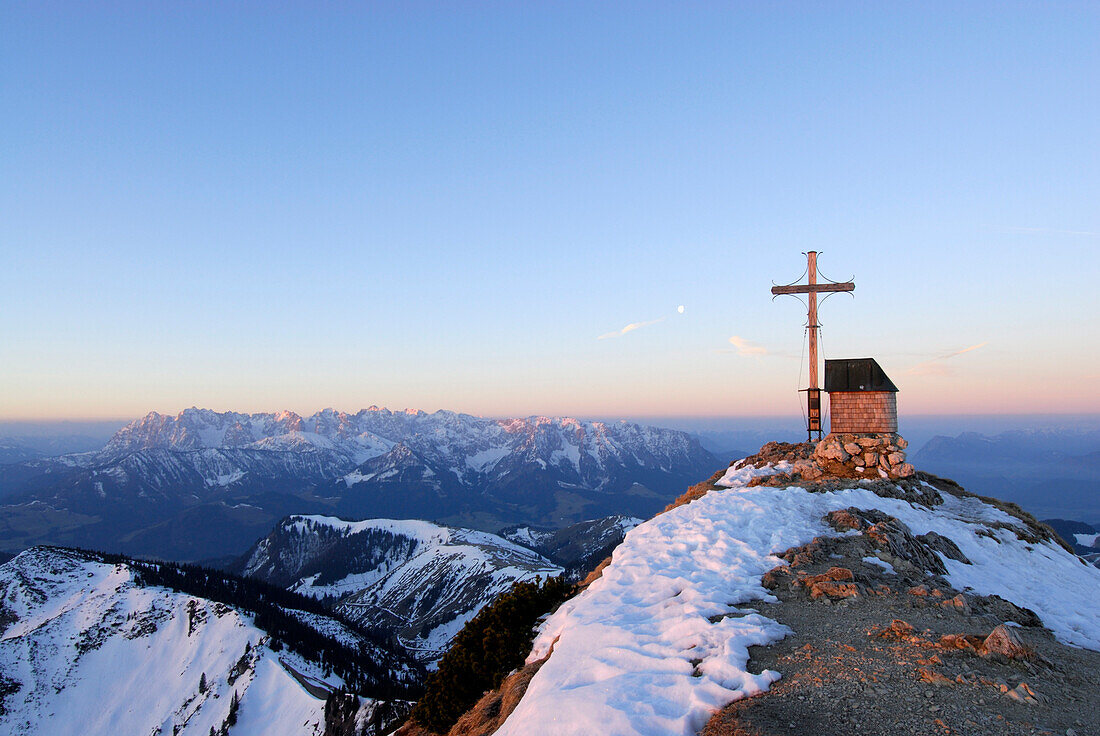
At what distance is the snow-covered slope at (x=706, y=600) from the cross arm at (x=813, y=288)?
1417 centimetres

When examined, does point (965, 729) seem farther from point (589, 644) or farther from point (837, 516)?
point (837, 516)

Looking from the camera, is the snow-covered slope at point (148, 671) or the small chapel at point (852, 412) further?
the snow-covered slope at point (148, 671)

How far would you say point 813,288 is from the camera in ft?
122

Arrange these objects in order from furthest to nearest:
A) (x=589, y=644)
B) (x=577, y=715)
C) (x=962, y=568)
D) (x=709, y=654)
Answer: (x=962, y=568)
(x=589, y=644)
(x=709, y=654)
(x=577, y=715)

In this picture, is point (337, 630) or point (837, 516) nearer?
point (837, 516)

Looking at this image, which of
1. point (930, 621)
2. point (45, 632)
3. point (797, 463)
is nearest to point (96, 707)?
point (45, 632)

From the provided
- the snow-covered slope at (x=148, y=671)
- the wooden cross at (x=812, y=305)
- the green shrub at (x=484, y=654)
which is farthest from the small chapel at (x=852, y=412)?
the snow-covered slope at (x=148, y=671)

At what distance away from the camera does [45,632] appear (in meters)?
135

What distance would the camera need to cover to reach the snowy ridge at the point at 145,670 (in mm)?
107938

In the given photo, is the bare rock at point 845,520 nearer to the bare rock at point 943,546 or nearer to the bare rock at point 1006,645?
the bare rock at point 943,546

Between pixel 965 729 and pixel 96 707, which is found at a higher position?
pixel 965 729

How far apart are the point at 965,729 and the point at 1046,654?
6015 millimetres

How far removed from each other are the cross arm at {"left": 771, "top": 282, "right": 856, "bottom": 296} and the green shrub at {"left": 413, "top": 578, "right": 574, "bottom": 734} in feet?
89.0

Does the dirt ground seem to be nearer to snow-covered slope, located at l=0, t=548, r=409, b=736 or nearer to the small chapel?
the small chapel
